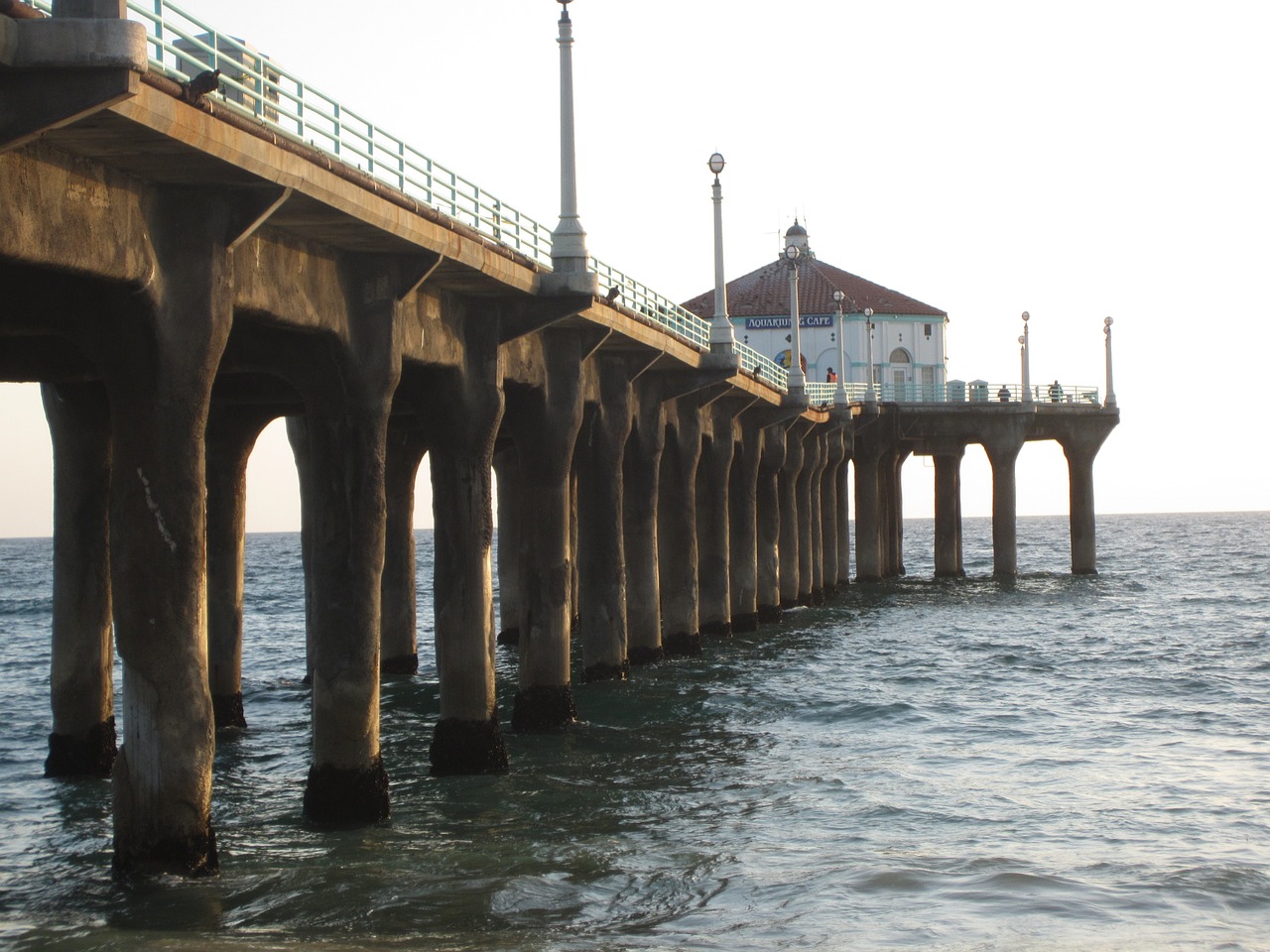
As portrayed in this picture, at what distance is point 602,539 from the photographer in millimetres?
26281

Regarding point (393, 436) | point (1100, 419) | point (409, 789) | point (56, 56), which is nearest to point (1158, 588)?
point (1100, 419)

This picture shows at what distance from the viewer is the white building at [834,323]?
71188 millimetres

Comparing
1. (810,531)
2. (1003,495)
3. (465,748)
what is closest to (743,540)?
(810,531)

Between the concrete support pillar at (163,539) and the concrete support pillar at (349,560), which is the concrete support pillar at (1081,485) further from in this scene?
the concrete support pillar at (163,539)

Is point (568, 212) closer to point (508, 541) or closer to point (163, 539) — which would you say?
point (163, 539)

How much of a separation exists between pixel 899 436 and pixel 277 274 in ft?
161

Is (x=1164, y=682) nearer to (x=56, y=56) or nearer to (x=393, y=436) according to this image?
(x=393, y=436)

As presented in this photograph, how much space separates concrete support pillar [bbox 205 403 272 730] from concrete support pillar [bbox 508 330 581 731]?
12.7 ft

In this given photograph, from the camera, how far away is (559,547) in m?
22.3

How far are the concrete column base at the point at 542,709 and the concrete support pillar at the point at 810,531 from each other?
27753 millimetres

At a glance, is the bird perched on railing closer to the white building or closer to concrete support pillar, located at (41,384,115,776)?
concrete support pillar, located at (41,384,115,776)

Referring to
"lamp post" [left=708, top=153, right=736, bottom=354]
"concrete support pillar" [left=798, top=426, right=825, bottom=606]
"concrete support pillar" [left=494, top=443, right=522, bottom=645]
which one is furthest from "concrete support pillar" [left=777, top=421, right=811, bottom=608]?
"lamp post" [left=708, top=153, right=736, bottom=354]

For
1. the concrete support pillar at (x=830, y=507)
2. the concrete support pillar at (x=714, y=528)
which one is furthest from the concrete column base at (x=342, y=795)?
the concrete support pillar at (x=830, y=507)

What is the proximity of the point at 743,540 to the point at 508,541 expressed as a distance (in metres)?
5.73
